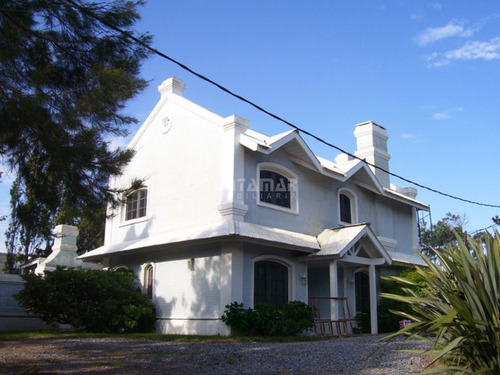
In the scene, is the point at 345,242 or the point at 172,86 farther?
the point at 172,86

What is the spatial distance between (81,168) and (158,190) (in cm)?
988

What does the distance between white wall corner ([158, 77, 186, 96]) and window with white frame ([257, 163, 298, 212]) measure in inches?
197

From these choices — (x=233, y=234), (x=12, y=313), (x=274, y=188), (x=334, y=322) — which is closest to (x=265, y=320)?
(x=233, y=234)

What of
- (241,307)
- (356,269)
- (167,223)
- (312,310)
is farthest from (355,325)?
(167,223)

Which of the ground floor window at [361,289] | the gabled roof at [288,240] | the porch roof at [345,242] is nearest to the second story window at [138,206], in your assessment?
the gabled roof at [288,240]

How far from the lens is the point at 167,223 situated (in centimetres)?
1805

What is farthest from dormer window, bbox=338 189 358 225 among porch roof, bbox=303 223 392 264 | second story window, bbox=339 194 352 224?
porch roof, bbox=303 223 392 264

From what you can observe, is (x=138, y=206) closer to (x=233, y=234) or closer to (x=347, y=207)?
(x=233, y=234)

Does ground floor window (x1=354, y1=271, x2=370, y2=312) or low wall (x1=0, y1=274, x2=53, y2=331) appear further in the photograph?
ground floor window (x1=354, y1=271, x2=370, y2=312)

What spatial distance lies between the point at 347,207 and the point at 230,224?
7.69m

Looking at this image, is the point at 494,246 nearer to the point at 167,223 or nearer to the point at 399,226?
the point at 167,223

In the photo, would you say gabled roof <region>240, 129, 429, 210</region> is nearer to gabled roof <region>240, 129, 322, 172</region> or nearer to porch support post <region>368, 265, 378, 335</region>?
gabled roof <region>240, 129, 322, 172</region>

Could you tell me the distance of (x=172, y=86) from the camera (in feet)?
63.8

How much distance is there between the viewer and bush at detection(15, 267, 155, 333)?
15.2m
